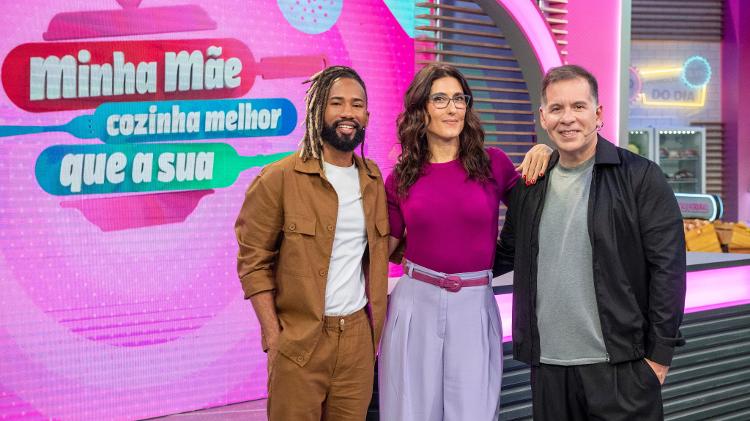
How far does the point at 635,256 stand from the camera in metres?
2.23

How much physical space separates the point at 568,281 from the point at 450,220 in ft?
1.34

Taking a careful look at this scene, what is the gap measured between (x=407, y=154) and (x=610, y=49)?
3894 millimetres

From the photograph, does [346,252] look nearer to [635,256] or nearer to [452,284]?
[452,284]

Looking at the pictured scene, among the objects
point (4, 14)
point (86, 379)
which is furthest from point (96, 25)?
point (86, 379)

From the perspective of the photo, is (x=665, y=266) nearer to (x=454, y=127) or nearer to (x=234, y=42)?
(x=454, y=127)

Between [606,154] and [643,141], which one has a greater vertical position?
[643,141]

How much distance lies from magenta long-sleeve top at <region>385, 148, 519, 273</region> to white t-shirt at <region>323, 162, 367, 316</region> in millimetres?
172

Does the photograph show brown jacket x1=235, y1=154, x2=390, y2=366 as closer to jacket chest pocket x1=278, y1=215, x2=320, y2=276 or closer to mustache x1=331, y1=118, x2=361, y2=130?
jacket chest pocket x1=278, y1=215, x2=320, y2=276

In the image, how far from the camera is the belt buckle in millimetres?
2381

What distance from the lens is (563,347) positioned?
7.47 feet

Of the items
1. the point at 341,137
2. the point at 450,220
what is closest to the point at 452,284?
the point at 450,220

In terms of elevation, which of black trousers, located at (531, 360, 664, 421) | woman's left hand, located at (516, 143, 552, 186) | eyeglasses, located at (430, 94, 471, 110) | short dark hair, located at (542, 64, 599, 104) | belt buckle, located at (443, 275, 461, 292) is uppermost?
short dark hair, located at (542, 64, 599, 104)

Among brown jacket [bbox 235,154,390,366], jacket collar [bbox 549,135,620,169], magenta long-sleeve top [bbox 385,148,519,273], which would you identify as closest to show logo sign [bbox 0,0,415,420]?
brown jacket [bbox 235,154,390,366]

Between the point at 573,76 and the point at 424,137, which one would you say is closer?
the point at 573,76
